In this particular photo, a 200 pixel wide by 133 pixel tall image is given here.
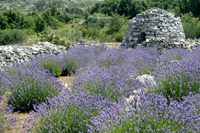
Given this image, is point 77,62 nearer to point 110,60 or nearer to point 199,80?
point 110,60

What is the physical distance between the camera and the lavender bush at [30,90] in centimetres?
319

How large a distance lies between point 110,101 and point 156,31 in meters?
6.47

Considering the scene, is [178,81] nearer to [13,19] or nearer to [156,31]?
[156,31]

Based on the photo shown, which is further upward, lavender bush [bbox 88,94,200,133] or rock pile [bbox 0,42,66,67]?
lavender bush [bbox 88,94,200,133]

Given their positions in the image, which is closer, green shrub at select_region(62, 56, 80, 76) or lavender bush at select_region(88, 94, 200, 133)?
lavender bush at select_region(88, 94, 200, 133)

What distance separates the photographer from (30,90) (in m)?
3.27

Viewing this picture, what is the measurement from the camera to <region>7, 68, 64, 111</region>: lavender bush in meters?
3.19

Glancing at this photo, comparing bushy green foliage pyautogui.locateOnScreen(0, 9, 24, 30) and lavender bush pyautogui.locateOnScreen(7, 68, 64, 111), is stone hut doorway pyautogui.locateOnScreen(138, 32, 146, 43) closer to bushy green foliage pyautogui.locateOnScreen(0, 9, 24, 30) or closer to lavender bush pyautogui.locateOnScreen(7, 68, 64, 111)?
lavender bush pyautogui.locateOnScreen(7, 68, 64, 111)

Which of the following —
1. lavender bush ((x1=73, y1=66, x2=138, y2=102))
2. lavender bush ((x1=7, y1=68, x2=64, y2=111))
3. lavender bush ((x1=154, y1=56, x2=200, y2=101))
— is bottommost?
lavender bush ((x1=7, y1=68, x2=64, y2=111))

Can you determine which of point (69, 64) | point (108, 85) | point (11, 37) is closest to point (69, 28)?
point (11, 37)

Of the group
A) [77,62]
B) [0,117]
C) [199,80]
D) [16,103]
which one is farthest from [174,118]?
[77,62]

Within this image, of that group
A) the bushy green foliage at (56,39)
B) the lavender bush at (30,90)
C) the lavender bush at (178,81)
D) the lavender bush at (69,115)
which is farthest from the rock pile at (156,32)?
the lavender bush at (69,115)

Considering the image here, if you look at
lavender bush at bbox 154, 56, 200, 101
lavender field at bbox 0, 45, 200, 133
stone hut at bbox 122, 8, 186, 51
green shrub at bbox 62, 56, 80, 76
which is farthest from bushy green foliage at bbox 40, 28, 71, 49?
lavender bush at bbox 154, 56, 200, 101

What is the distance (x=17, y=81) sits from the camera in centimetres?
338
